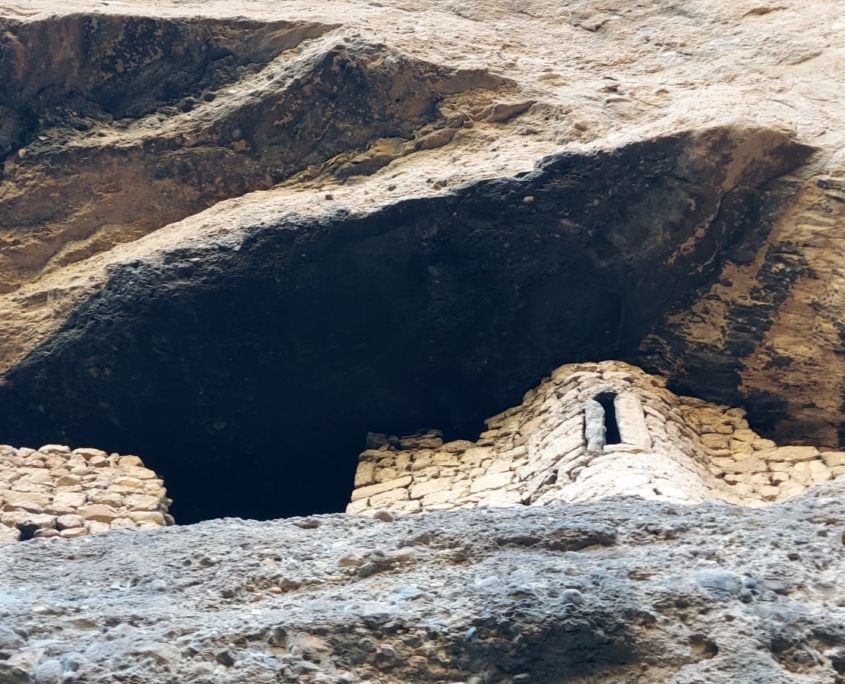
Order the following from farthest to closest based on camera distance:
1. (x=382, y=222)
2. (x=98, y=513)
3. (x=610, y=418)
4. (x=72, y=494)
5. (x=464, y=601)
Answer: (x=382, y=222)
(x=610, y=418)
(x=72, y=494)
(x=98, y=513)
(x=464, y=601)

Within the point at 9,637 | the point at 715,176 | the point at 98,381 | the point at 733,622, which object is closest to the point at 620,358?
the point at 715,176

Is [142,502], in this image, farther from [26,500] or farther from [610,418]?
[610,418]

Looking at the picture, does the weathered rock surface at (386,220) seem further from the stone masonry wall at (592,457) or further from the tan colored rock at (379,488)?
the tan colored rock at (379,488)

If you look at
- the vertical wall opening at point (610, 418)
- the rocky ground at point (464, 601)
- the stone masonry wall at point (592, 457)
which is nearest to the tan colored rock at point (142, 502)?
the stone masonry wall at point (592, 457)

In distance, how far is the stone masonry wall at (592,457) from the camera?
4.89 meters

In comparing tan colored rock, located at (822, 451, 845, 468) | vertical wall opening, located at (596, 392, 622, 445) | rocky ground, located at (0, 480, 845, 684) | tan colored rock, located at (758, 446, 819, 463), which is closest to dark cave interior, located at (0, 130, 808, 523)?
vertical wall opening, located at (596, 392, 622, 445)

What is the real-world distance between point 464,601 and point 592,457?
1681 millimetres

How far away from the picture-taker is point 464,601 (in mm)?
3439

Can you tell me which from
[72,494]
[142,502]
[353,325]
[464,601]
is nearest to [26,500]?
[72,494]

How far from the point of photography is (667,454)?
16.5 feet

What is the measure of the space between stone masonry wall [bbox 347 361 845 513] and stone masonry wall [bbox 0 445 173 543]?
799 millimetres

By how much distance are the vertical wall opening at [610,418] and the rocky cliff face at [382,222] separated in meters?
0.44

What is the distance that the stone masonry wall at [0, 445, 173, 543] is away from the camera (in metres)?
5.00

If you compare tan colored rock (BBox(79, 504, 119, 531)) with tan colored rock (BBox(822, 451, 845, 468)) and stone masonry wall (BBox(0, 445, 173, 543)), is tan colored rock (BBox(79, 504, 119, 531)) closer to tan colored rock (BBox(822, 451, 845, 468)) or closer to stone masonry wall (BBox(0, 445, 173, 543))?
stone masonry wall (BBox(0, 445, 173, 543))
